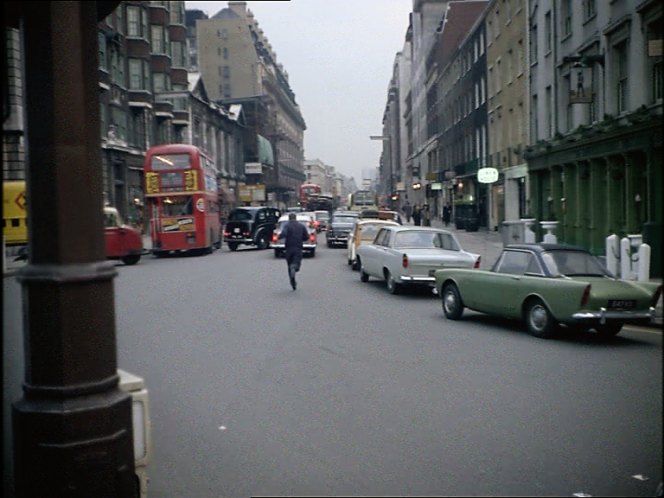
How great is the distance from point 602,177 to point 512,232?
10216 millimetres

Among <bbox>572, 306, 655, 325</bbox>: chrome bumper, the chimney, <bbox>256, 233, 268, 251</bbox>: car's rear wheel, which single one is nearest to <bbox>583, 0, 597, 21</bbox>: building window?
the chimney

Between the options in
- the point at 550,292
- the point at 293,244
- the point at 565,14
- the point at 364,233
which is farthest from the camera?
the point at 364,233

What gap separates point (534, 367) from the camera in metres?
7.34

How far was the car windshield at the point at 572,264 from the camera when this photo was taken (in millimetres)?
10109

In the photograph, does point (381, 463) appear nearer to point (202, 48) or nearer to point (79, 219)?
point (79, 219)

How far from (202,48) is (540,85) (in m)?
3.58

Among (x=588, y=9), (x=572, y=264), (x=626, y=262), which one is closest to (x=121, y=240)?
(x=588, y=9)

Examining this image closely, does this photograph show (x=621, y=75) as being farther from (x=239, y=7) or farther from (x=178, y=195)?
(x=239, y=7)

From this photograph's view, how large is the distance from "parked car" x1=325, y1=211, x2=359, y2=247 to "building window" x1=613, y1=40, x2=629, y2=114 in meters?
23.2

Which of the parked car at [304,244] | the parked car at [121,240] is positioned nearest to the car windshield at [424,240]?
the parked car at [304,244]

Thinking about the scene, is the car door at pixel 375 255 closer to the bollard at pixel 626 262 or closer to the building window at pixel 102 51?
the bollard at pixel 626 262

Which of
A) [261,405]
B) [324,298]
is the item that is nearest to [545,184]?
[324,298]

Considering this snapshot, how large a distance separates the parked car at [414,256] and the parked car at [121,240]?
11655 mm

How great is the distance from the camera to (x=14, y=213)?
2.94 m
